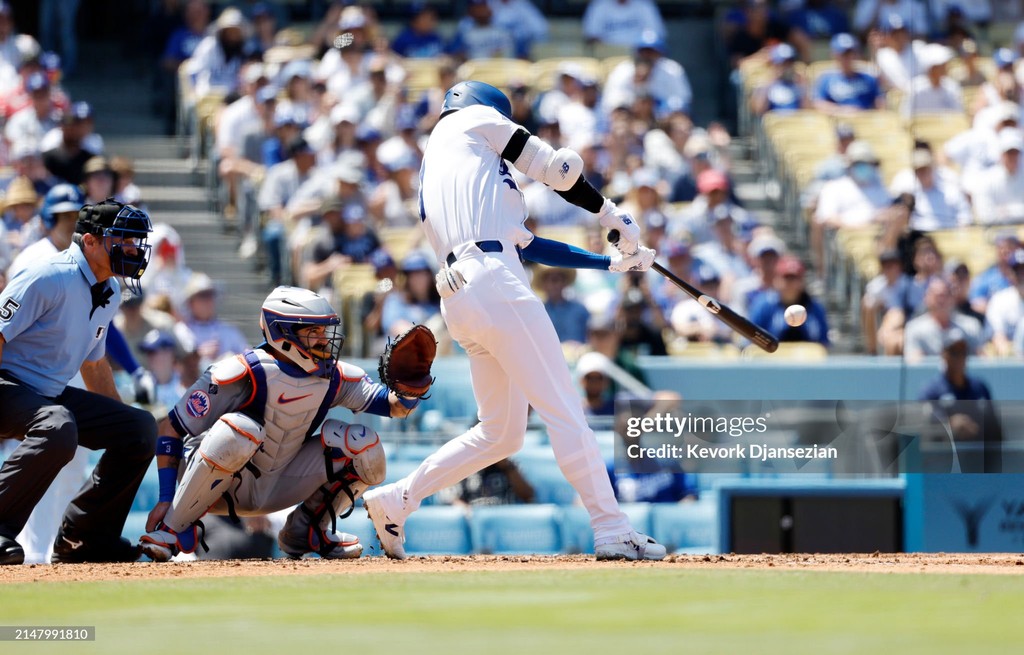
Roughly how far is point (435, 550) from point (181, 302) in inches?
134

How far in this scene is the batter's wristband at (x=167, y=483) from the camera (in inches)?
279

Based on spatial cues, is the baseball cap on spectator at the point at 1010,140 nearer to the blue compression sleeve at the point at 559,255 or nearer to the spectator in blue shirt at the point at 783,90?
the spectator in blue shirt at the point at 783,90

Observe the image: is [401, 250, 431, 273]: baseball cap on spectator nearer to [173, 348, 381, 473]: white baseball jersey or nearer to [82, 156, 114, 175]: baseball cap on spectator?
[82, 156, 114, 175]: baseball cap on spectator

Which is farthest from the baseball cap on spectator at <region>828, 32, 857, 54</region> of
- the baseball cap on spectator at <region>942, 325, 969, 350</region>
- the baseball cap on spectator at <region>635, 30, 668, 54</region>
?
the baseball cap on spectator at <region>942, 325, 969, 350</region>

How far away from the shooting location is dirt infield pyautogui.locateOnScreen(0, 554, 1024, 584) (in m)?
6.55

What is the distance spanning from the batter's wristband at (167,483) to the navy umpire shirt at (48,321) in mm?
587

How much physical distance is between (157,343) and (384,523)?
12.2ft

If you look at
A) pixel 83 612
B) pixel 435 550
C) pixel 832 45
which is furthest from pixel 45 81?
pixel 83 612

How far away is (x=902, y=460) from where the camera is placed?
902cm

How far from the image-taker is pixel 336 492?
23.8ft

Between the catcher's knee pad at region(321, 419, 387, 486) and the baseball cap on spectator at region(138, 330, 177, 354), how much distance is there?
3.39 meters

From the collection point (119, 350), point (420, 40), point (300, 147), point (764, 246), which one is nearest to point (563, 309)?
point (764, 246)

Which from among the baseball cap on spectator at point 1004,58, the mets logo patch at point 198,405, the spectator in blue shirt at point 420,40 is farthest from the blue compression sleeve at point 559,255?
the spectator in blue shirt at point 420,40

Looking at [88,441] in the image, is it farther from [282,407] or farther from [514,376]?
[514,376]
